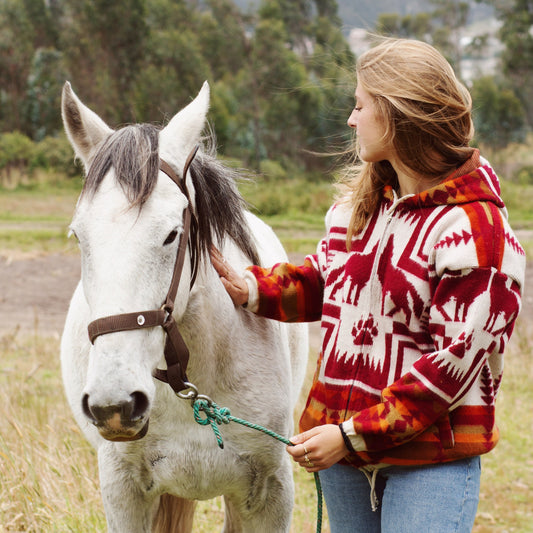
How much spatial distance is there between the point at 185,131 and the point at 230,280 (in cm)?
54

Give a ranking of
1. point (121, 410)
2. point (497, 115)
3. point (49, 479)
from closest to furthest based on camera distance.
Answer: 1. point (121, 410)
2. point (49, 479)
3. point (497, 115)

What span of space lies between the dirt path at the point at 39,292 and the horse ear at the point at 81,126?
4.96 metres

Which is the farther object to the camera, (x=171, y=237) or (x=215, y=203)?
(x=215, y=203)

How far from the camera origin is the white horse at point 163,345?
1632 mm

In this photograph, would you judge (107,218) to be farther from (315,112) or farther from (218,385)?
(315,112)

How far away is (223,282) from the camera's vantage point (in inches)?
87.7

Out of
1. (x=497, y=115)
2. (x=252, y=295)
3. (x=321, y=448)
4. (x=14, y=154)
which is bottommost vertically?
(x=497, y=115)

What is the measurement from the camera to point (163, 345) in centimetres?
180

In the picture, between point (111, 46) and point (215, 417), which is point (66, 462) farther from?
point (111, 46)

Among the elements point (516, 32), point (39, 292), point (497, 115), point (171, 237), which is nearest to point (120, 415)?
point (171, 237)

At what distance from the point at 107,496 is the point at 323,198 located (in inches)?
665

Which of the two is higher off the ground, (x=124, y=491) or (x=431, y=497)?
(x=431, y=497)

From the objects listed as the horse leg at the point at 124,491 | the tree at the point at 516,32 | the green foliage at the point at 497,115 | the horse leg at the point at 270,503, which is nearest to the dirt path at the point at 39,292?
the horse leg at the point at 270,503

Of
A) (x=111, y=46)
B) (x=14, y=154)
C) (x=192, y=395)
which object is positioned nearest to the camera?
(x=192, y=395)
